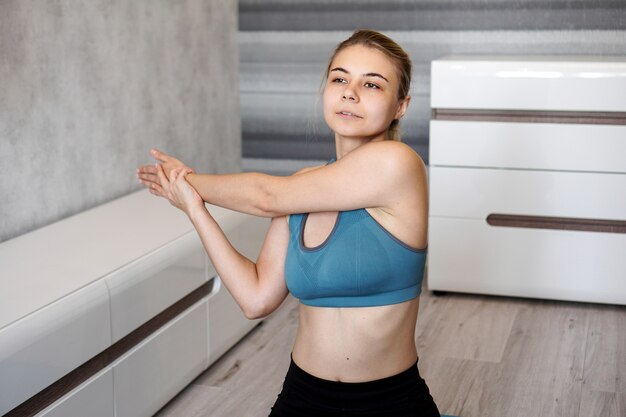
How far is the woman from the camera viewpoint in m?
1.45

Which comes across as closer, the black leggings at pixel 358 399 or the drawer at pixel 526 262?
the black leggings at pixel 358 399

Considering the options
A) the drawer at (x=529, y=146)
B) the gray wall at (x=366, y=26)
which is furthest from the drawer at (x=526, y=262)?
the gray wall at (x=366, y=26)

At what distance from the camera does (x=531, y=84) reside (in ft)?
10.4

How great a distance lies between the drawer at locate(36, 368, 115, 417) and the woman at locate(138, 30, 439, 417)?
25.3 inches

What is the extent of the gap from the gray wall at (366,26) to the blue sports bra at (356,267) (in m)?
1.91

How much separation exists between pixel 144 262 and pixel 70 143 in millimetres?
675

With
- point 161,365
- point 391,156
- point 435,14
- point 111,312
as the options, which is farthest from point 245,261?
point 435,14

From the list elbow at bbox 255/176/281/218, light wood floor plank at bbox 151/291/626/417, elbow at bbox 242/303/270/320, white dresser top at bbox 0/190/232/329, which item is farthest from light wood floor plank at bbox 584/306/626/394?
elbow at bbox 255/176/281/218

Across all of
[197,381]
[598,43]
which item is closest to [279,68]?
[598,43]

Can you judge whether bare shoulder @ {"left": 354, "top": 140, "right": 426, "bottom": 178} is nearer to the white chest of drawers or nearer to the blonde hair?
the blonde hair

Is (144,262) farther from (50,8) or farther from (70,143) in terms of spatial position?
(50,8)

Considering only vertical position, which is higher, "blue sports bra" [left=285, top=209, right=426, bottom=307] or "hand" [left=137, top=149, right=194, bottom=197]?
"hand" [left=137, top=149, right=194, bottom=197]

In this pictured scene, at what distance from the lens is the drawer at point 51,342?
1.74m

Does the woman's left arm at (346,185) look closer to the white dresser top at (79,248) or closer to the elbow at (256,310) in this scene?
the elbow at (256,310)
